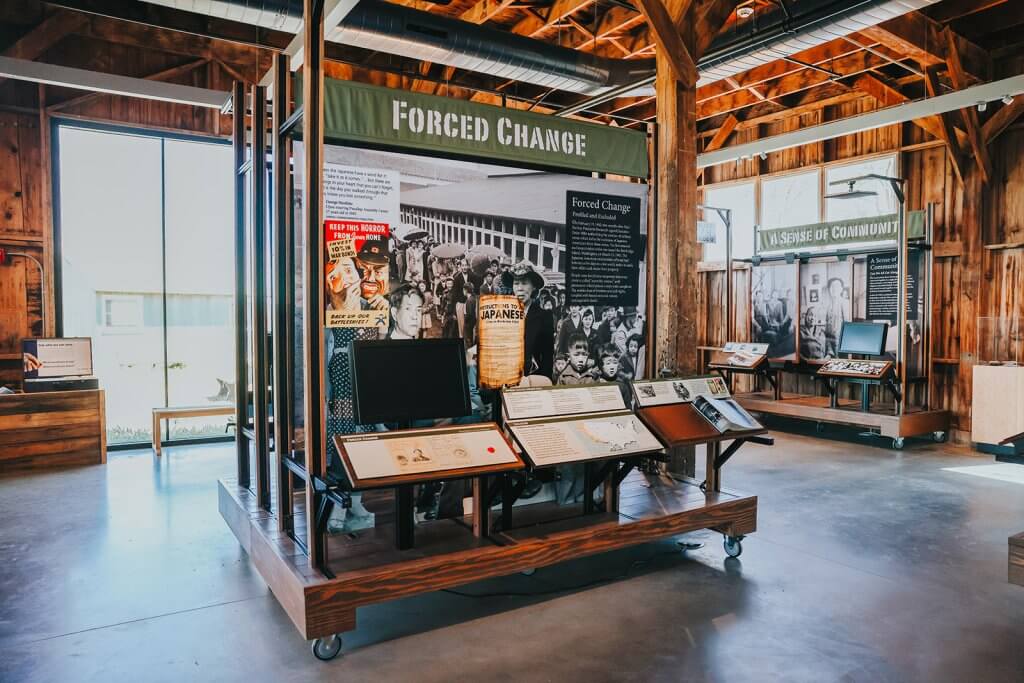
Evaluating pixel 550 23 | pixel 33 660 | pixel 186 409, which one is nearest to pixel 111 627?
pixel 33 660

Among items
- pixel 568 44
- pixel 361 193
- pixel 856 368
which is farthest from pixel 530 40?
pixel 856 368

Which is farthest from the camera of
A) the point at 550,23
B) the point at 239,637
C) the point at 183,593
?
the point at 550,23

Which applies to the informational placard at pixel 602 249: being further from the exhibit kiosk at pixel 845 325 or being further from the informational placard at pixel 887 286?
the informational placard at pixel 887 286

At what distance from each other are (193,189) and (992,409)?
9.89 meters

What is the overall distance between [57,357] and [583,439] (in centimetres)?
631

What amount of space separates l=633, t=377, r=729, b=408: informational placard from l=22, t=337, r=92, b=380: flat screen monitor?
621cm

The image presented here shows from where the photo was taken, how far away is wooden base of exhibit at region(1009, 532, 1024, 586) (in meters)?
2.81

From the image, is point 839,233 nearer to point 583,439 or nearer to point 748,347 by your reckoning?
point 748,347

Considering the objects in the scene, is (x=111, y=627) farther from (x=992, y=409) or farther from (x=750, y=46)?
(x=992, y=409)

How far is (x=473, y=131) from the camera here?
13.7 ft

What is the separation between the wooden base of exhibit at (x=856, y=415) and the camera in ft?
27.1

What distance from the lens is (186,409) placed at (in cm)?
806

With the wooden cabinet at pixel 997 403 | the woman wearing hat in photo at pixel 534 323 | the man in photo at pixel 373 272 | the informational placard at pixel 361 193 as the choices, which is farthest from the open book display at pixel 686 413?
the wooden cabinet at pixel 997 403

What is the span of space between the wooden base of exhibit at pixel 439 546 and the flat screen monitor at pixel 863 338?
5532 millimetres
